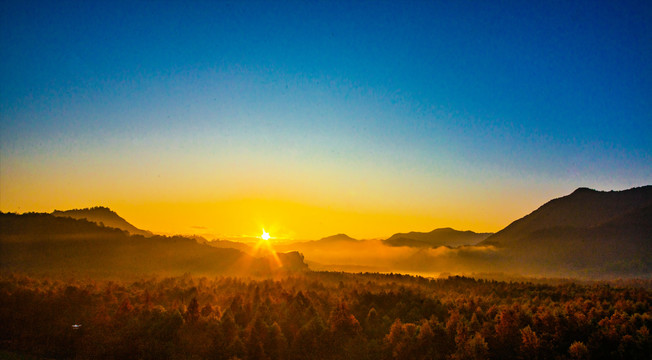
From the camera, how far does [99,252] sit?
148m

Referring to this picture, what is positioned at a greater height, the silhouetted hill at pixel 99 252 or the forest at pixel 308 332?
the silhouetted hill at pixel 99 252

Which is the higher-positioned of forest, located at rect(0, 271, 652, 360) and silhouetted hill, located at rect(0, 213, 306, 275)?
silhouetted hill, located at rect(0, 213, 306, 275)

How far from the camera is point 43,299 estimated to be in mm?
57375

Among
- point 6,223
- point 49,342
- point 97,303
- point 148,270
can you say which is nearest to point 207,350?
point 49,342

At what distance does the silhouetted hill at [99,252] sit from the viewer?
132625mm

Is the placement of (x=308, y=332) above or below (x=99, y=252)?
below

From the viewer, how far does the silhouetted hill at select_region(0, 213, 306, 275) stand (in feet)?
435

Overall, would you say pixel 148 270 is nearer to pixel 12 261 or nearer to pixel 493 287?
pixel 12 261

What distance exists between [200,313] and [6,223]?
136 m

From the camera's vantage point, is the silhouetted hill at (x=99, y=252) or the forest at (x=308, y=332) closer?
the forest at (x=308, y=332)

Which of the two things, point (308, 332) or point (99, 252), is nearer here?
point (308, 332)

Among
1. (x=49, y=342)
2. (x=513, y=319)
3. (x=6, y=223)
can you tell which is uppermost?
(x=6, y=223)

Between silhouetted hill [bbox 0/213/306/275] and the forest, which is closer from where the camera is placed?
the forest

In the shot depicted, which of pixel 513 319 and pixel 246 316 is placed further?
pixel 246 316
